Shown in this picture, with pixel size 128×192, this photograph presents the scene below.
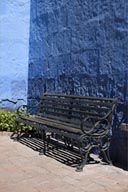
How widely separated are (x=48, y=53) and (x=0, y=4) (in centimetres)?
180

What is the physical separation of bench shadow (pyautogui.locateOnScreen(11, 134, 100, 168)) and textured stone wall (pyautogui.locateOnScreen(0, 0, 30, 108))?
1.49 meters

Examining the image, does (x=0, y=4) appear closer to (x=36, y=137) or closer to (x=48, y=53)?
(x=48, y=53)

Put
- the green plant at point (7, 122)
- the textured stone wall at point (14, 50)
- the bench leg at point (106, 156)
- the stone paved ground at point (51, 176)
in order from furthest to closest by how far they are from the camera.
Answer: the textured stone wall at point (14, 50), the green plant at point (7, 122), the bench leg at point (106, 156), the stone paved ground at point (51, 176)

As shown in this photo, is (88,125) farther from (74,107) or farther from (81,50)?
(81,50)

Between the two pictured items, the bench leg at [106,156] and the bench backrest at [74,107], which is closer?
the bench leg at [106,156]

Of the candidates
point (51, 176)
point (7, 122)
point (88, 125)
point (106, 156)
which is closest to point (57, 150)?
point (88, 125)

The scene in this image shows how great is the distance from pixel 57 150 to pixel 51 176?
4.41ft

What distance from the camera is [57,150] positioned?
5527 mm

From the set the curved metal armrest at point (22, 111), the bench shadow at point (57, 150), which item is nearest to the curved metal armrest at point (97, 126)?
the bench shadow at point (57, 150)

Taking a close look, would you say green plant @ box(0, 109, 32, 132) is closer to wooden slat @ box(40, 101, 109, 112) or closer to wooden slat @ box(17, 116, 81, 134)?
wooden slat @ box(17, 116, 81, 134)

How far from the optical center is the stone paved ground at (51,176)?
12.4 feet

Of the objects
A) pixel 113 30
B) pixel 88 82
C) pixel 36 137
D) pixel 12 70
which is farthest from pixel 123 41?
pixel 12 70

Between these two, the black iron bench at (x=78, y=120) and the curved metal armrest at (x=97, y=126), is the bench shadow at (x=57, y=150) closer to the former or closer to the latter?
the black iron bench at (x=78, y=120)

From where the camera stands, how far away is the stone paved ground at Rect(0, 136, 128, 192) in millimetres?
3773
